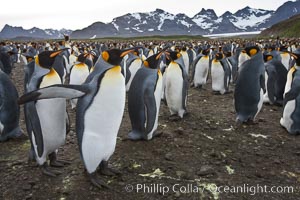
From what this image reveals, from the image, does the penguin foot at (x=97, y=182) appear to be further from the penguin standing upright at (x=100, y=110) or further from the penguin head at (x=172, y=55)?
the penguin head at (x=172, y=55)

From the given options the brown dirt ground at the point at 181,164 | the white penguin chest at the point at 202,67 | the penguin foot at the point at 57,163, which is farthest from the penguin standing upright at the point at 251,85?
the white penguin chest at the point at 202,67

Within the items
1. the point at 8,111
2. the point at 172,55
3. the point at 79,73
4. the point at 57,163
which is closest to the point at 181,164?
the point at 57,163

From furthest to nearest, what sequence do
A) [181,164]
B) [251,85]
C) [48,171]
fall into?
1. [251,85]
2. [181,164]
3. [48,171]

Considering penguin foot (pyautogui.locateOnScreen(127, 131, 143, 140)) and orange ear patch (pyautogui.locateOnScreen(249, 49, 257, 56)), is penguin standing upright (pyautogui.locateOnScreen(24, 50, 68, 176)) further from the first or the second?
orange ear patch (pyautogui.locateOnScreen(249, 49, 257, 56))

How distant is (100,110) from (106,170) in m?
0.78

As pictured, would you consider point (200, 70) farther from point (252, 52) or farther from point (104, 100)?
point (104, 100)

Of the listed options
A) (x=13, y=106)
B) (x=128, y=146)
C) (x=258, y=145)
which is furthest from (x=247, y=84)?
(x=13, y=106)

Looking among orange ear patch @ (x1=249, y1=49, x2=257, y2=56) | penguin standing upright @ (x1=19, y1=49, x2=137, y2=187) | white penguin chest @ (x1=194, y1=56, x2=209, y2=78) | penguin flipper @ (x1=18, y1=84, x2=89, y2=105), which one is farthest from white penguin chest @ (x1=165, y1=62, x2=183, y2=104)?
white penguin chest @ (x1=194, y1=56, x2=209, y2=78)

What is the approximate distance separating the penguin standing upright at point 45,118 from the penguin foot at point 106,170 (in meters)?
0.56

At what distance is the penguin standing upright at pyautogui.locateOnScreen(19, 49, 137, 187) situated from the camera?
3404 mm

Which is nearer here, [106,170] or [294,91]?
[106,170]

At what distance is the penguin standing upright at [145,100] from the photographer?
15.1 feet

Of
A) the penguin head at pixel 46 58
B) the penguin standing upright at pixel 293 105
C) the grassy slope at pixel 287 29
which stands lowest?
the penguin standing upright at pixel 293 105

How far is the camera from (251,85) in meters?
5.78
